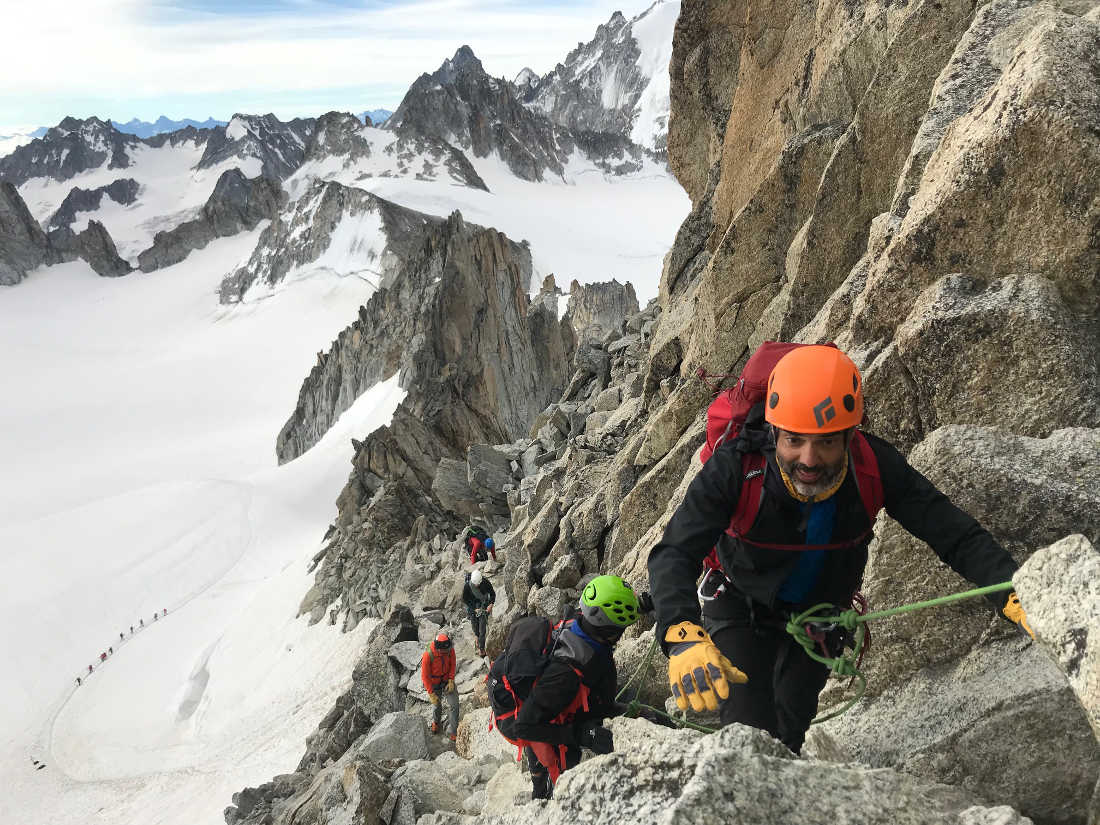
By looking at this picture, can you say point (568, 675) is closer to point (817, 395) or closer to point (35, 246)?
point (817, 395)

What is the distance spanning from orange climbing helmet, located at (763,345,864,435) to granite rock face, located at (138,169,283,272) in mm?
190641

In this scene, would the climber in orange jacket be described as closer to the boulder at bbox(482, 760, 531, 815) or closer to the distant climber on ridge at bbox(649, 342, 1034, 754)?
the boulder at bbox(482, 760, 531, 815)

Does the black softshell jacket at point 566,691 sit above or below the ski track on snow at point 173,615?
above

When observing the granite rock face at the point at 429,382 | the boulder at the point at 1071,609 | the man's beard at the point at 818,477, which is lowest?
the granite rock face at the point at 429,382

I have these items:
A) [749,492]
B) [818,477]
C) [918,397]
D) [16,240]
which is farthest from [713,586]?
[16,240]

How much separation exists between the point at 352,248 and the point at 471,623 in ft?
349

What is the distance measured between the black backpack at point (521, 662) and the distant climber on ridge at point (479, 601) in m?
8.18

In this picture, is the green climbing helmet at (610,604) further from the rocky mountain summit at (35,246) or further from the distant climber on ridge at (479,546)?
the rocky mountain summit at (35,246)

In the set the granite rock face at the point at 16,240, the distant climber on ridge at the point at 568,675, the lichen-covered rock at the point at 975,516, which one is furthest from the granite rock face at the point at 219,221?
the lichen-covered rock at the point at 975,516

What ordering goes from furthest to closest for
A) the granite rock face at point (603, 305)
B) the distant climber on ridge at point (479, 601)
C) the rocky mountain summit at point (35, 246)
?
the rocky mountain summit at point (35, 246)
the granite rock face at point (603, 305)
the distant climber on ridge at point (479, 601)

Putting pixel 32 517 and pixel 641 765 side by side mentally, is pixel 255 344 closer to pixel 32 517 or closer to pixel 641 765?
pixel 32 517

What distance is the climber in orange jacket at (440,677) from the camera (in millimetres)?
12164

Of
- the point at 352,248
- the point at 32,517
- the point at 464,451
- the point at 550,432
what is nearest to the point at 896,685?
the point at 550,432

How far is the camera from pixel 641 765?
10.7ft
